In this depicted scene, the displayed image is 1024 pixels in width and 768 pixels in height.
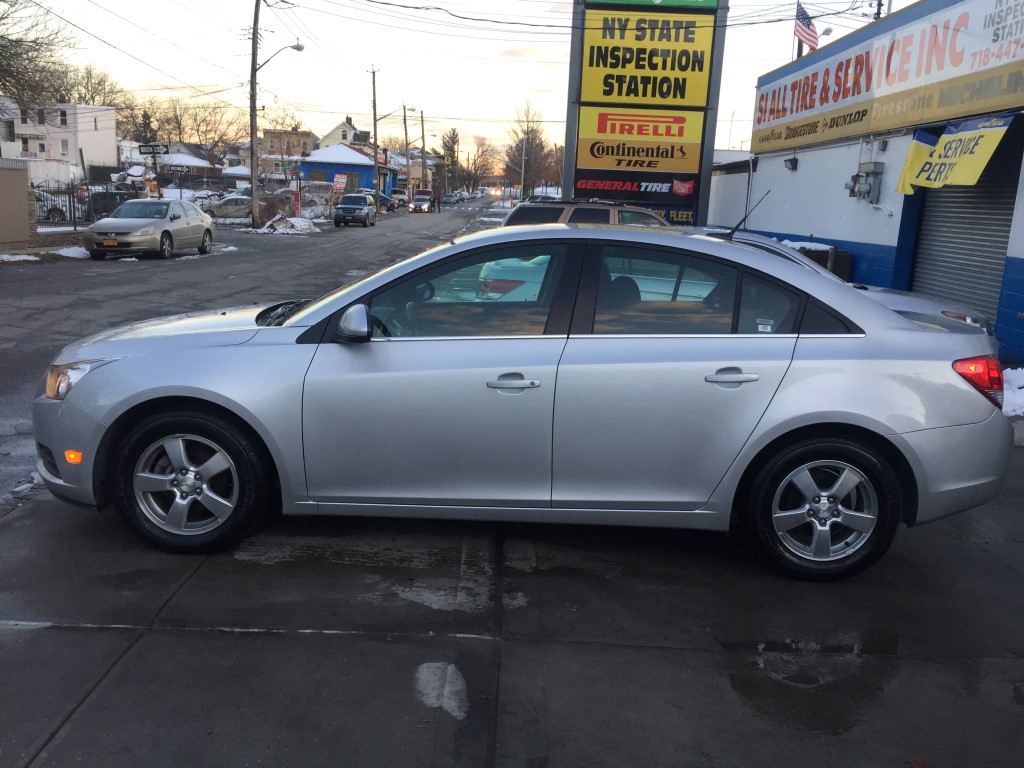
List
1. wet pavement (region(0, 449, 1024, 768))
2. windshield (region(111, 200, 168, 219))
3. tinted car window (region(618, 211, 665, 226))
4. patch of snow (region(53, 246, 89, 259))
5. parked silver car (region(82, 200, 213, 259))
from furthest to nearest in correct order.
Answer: windshield (region(111, 200, 168, 219))
patch of snow (region(53, 246, 89, 259))
parked silver car (region(82, 200, 213, 259))
tinted car window (region(618, 211, 665, 226))
wet pavement (region(0, 449, 1024, 768))

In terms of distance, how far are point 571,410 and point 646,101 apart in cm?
1426

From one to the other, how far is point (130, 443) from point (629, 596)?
99.7 inches

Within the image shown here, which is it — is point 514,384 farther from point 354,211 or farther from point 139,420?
point 354,211

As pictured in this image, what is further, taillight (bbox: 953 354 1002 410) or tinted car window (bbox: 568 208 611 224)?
tinted car window (bbox: 568 208 611 224)

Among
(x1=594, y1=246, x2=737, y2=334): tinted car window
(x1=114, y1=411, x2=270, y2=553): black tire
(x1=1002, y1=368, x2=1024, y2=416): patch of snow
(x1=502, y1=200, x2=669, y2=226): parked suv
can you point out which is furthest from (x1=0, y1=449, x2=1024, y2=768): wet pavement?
(x1=502, y1=200, x2=669, y2=226): parked suv

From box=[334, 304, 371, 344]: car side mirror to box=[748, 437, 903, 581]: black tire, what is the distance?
2.03m

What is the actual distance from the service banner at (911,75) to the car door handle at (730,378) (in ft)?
28.5

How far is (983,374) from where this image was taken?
4.25m

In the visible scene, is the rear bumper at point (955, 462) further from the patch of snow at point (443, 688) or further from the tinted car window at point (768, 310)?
the patch of snow at point (443, 688)

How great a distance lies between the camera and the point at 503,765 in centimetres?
289

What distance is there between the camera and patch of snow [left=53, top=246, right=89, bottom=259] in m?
22.1

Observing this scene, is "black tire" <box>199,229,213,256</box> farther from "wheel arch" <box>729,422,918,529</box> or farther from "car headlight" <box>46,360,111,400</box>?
"wheel arch" <box>729,422,918,529</box>

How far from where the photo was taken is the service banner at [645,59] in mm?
16641

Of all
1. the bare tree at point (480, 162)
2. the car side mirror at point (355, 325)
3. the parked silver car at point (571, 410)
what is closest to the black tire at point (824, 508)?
the parked silver car at point (571, 410)
